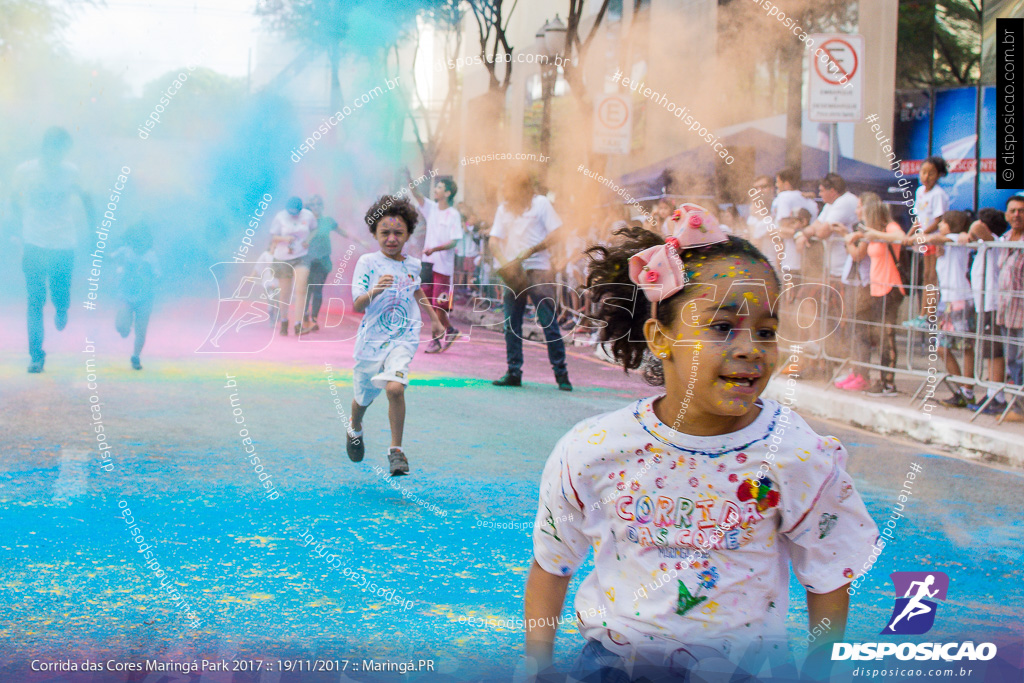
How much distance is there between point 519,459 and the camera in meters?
4.38

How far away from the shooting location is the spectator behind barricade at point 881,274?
6.45 meters

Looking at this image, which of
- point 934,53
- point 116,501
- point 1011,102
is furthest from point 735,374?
point 934,53

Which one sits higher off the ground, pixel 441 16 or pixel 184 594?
pixel 441 16

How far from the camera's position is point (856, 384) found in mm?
6582

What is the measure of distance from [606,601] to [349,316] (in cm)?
274

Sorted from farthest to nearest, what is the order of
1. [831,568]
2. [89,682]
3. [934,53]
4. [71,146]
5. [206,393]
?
1. [934,53]
2. [206,393]
3. [71,146]
4. [89,682]
5. [831,568]

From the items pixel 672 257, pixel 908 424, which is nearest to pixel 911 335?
pixel 908 424

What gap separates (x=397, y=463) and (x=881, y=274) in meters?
3.75

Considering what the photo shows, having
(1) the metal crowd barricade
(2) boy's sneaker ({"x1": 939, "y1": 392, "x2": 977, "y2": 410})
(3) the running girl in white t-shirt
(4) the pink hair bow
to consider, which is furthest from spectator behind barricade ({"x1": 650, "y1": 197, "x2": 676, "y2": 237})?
(3) the running girl in white t-shirt

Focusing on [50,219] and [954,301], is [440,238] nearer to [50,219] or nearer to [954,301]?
[50,219]

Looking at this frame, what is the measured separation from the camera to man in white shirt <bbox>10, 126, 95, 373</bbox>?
429 centimetres

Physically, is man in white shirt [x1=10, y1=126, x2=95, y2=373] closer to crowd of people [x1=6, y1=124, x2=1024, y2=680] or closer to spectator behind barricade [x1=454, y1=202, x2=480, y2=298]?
spectator behind barricade [x1=454, y1=202, x2=480, y2=298]

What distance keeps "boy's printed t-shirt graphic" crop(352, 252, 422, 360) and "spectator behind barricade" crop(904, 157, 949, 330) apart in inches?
134

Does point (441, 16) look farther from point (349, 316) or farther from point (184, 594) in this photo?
point (184, 594)
